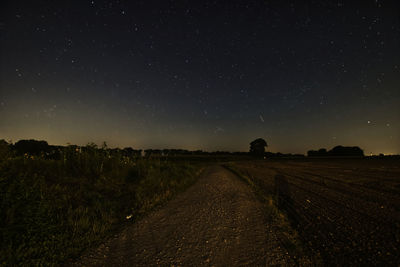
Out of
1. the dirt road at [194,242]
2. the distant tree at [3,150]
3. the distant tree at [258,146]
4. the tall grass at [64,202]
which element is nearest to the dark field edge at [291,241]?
the dirt road at [194,242]

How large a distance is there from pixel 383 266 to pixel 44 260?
7.52 meters

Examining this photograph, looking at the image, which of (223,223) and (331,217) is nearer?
(223,223)

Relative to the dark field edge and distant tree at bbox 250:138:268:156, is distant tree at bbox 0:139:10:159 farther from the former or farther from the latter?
distant tree at bbox 250:138:268:156

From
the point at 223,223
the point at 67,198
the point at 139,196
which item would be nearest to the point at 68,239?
the point at 67,198

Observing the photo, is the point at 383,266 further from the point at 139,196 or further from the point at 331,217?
the point at 139,196

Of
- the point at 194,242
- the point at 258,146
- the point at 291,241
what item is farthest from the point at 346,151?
the point at 194,242

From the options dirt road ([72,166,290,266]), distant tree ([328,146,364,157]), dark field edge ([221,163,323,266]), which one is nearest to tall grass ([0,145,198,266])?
dirt road ([72,166,290,266])

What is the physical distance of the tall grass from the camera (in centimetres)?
377

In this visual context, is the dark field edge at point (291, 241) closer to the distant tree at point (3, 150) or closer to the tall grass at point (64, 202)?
the tall grass at point (64, 202)

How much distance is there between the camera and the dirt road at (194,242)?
12.6 feet

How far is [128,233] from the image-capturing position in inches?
200

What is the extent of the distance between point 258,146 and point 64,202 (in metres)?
151

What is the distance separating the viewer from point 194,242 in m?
4.68

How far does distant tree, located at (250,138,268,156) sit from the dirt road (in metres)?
142
